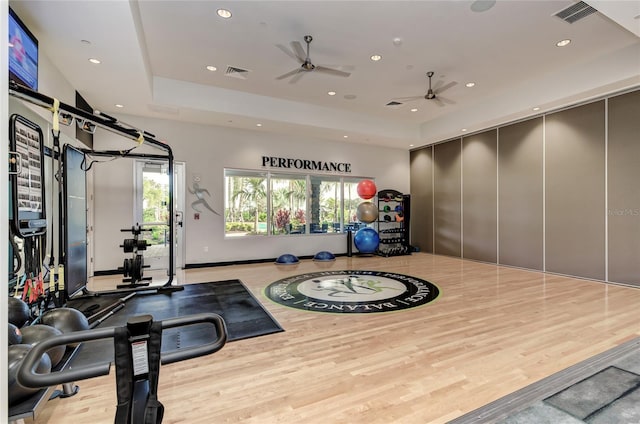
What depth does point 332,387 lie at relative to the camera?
2389mm

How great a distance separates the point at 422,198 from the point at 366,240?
2.54 meters

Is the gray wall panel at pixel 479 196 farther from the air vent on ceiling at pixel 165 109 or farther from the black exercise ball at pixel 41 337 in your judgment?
the black exercise ball at pixel 41 337

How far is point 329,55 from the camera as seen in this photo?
515 centimetres

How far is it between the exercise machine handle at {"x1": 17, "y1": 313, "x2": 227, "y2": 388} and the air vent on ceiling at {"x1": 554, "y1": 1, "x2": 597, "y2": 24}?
5474mm

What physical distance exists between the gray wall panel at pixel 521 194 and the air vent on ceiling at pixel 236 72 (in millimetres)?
6128

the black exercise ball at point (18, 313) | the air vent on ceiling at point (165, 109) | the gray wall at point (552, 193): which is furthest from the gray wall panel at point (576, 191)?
the black exercise ball at point (18, 313)

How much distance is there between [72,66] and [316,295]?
5133 mm

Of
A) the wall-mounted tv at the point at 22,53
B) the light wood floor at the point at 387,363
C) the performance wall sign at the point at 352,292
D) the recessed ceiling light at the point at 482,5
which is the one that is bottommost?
the light wood floor at the point at 387,363

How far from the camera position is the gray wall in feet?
17.9

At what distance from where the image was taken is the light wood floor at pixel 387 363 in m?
2.13

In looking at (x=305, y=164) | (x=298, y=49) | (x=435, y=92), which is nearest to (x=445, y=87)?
(x=435, y=92)

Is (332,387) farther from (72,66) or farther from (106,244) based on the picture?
(106,244)

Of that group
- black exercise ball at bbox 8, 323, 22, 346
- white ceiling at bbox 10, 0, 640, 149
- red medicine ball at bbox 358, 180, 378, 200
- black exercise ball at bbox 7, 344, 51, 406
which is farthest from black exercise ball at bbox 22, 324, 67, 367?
red medicine ball at bbox 358, 180, 378, 200

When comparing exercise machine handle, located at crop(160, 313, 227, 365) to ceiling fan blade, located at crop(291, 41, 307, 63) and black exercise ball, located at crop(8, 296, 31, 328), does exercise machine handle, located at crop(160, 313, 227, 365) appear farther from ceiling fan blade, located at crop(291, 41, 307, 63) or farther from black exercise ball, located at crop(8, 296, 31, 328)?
ceiling fan blade, located at crop(291, 41, 307, 63)
